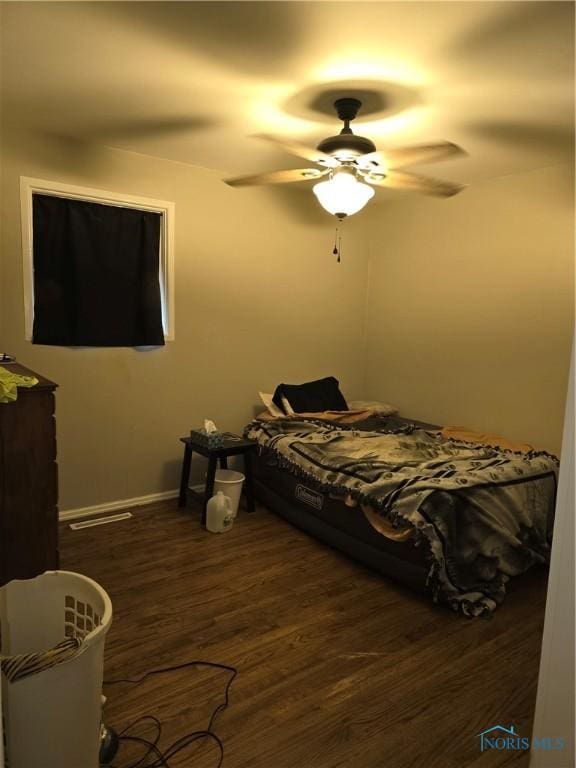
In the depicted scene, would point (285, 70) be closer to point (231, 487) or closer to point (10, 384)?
point (10, 384)

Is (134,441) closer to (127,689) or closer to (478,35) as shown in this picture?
(127,689)

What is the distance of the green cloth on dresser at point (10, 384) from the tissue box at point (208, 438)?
146 centimetres

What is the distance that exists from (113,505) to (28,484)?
152 cm

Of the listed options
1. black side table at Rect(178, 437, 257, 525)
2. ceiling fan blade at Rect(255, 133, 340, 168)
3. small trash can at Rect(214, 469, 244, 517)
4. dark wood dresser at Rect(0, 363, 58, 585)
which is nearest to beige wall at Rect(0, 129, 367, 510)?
black side table at Rect(178, 437, 257, 525)

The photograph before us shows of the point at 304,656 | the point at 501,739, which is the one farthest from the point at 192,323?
the point at 501,739

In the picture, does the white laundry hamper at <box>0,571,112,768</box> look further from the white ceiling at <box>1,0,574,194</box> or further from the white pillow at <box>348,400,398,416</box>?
the white pillow at <box>348,400,398,416</box>

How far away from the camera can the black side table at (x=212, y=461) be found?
328cm

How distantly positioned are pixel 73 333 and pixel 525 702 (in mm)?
3048

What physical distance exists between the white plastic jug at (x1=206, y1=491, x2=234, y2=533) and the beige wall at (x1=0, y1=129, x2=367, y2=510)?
2.31 ft

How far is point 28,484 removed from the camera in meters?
2.04

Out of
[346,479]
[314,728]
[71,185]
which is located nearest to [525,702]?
[314,728]

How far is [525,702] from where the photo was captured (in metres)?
1.83

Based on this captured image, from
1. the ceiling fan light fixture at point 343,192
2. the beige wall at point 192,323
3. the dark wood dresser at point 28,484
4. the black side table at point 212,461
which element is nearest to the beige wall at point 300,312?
the beige wall at point 192,323

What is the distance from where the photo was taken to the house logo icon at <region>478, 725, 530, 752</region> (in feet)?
5.42
